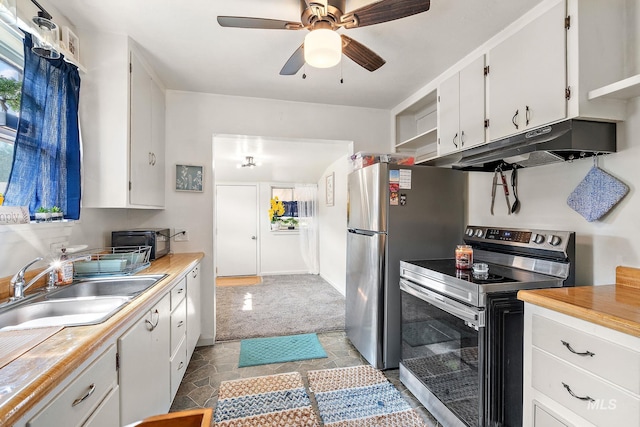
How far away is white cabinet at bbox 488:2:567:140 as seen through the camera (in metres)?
1.46

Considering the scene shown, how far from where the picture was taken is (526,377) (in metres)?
1.27

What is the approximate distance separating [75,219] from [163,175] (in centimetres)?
99

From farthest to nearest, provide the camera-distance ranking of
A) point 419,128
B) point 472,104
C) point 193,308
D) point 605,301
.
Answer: point 419,128 < point 193,308 < point 472,104 < point 605,301

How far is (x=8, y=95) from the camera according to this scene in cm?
144

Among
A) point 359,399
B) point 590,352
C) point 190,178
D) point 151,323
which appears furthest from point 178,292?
point 590,352

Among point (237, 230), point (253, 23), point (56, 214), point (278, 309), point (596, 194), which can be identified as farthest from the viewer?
point (237, 230)

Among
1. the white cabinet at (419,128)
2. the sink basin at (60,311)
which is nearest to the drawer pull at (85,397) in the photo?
the sink basin at (60,311)

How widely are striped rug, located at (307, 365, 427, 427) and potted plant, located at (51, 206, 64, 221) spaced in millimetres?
1949

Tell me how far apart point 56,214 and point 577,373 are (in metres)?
2.58

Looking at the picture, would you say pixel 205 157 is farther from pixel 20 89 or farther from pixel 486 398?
pixel 486 398

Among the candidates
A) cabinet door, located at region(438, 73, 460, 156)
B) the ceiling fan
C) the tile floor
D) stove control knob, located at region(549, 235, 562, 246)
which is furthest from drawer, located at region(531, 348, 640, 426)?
the ceiling fan

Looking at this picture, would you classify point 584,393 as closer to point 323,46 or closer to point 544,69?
point 544,69

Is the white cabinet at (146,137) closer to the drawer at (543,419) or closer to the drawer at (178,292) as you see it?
the drawer at (178,292)

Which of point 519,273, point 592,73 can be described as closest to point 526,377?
point 519,273
